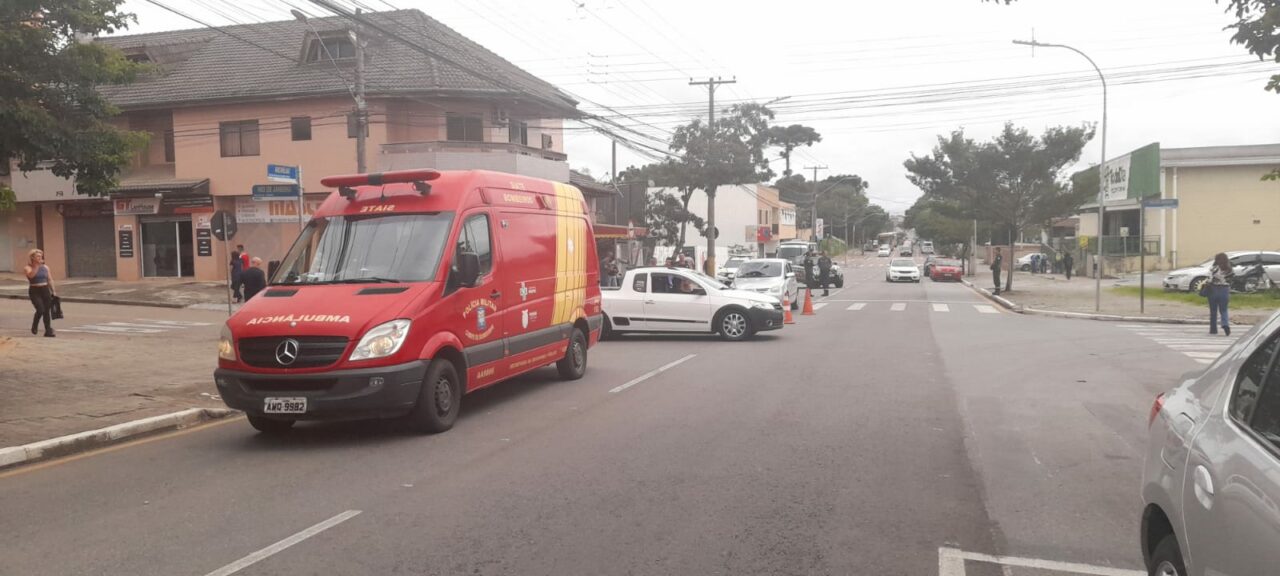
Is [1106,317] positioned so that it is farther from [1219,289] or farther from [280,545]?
[280,545]

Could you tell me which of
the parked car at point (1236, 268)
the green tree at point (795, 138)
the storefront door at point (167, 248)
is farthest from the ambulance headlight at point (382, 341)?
the green tree at point (795, 138)

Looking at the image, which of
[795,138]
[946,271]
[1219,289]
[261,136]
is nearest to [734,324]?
[1219,289]

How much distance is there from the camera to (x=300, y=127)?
1208 inches

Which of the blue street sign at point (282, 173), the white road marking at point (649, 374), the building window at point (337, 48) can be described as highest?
the building window at point (337, 48)

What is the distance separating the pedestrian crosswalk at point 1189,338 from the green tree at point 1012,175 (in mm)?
13985

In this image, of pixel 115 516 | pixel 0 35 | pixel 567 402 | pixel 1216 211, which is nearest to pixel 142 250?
pixel 0 35

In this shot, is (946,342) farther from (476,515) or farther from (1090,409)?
(476,515)

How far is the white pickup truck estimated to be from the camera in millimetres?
16609

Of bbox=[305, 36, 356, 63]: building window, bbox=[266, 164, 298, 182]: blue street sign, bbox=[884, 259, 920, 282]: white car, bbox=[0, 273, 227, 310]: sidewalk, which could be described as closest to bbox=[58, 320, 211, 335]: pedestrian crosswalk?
bbox=[0, 273, 227, 310]: sidewalk

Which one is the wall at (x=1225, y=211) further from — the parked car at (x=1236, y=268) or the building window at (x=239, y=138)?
the building window at (x=239, y=138)

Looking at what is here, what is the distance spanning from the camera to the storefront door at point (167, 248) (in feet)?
107

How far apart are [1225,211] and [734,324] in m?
38.3

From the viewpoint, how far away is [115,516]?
571cm

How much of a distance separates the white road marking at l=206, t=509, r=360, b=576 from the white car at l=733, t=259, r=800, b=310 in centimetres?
1822
